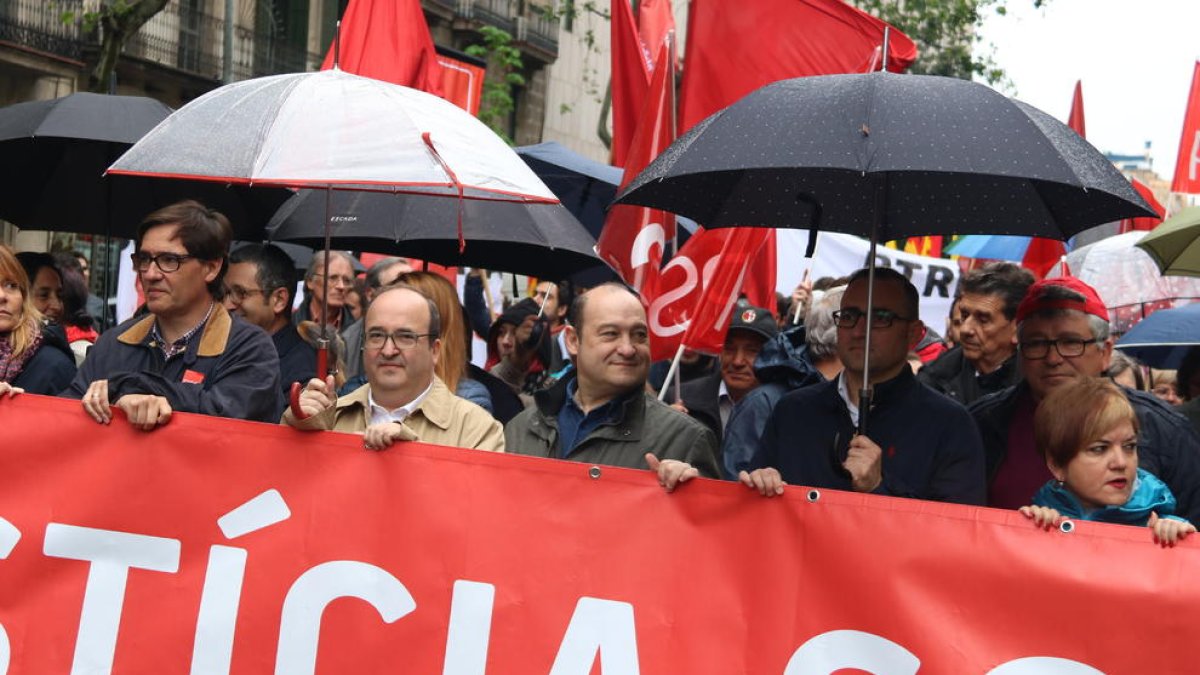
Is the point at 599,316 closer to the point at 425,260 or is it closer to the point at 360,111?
the point at 360,111

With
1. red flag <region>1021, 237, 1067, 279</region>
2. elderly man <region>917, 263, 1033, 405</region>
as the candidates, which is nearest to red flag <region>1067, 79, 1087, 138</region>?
red flag <region>1021, 237, 1067, 279</region>

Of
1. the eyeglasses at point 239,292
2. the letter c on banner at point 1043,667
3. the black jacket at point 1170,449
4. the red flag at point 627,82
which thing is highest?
the red flag at point 627,82

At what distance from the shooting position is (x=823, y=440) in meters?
4.50

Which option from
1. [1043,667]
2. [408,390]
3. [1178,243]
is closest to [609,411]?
[408,390]

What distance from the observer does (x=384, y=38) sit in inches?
321

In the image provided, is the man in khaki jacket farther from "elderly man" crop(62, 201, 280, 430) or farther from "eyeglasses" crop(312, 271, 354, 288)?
"eyeglasses" crop(312, 271, 354, 288)

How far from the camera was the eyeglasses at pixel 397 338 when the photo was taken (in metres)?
4.60

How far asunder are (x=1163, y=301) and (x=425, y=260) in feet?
14.4

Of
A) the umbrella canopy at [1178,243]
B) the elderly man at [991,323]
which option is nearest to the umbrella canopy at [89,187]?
the elderly man at [991,323]

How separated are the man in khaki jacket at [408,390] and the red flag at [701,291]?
6.68 feet

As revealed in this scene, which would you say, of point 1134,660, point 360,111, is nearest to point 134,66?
point 360,111

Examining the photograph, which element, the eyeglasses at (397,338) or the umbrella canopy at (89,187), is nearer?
the eyeglasses at (397,338)

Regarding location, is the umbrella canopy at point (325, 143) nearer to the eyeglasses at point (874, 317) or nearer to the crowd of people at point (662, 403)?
the crowd of people at point (662, 403)

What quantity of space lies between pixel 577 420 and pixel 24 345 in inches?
72.2
